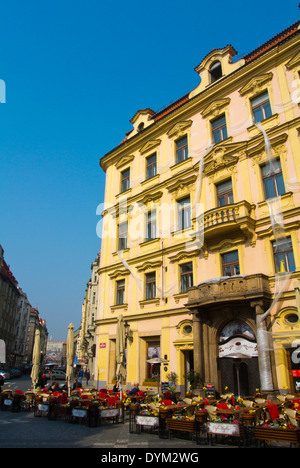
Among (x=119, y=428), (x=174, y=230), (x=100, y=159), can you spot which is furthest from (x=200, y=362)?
(x=100, y=159)

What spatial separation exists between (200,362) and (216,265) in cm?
521

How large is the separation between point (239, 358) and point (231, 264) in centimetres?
482

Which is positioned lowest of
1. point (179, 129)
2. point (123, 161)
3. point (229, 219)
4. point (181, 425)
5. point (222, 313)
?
point (181, 425)

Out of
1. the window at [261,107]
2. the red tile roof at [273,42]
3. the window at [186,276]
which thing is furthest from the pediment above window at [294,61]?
the window at [186,276]

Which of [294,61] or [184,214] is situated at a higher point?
[294,61]

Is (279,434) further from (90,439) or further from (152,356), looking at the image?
(152,356)

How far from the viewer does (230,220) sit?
17.7 metres

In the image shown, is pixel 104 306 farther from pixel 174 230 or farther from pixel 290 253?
pixel 290 253

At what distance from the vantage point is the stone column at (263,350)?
565 inches

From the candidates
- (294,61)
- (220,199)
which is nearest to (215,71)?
(294,61)

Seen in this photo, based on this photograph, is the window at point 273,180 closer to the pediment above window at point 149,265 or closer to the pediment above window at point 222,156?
the pediment above window at point 222,156

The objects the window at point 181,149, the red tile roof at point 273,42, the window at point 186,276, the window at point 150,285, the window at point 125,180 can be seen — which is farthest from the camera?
the window at point 125,180

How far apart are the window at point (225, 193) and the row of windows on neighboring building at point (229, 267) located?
126 inches
